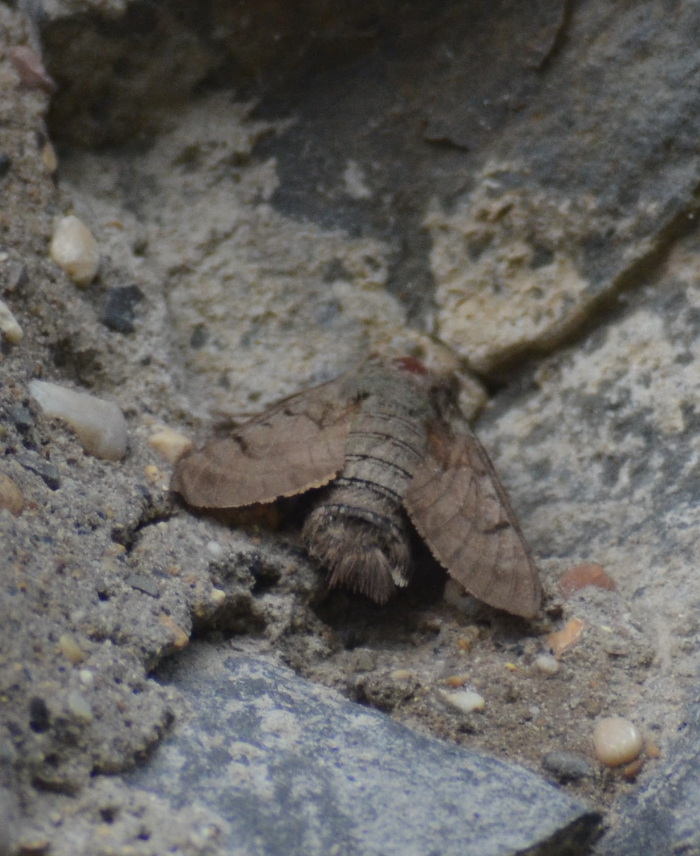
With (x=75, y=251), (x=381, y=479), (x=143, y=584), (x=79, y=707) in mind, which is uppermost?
(x=75, y=251)

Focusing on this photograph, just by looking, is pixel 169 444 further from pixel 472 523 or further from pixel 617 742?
pixel 617 742

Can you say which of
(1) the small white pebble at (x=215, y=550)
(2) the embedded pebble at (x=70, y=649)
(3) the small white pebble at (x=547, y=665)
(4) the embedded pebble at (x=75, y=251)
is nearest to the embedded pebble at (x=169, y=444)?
(1) the small white pebble at (x=215, y=550)

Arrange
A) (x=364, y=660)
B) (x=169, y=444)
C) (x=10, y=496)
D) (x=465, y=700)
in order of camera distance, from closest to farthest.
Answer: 1. (x=10, y=496)
2. (x=465, y=700)
3. (x=364, y=660)
4. (x=169, y=444)

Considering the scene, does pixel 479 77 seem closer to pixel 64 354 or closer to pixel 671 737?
pixel 64 354

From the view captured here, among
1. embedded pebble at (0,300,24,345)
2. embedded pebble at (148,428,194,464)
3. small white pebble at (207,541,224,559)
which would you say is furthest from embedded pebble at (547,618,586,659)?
embedded pebble at (0,300,24,345)

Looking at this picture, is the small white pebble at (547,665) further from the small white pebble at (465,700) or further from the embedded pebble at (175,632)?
the embedded pebble at (175,632)

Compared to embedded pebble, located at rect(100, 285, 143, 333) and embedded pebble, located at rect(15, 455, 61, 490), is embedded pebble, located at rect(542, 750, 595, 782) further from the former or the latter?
embedded pebble, located at rect(100, 285, 143, 333)

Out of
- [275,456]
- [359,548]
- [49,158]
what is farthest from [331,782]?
[49,158]
